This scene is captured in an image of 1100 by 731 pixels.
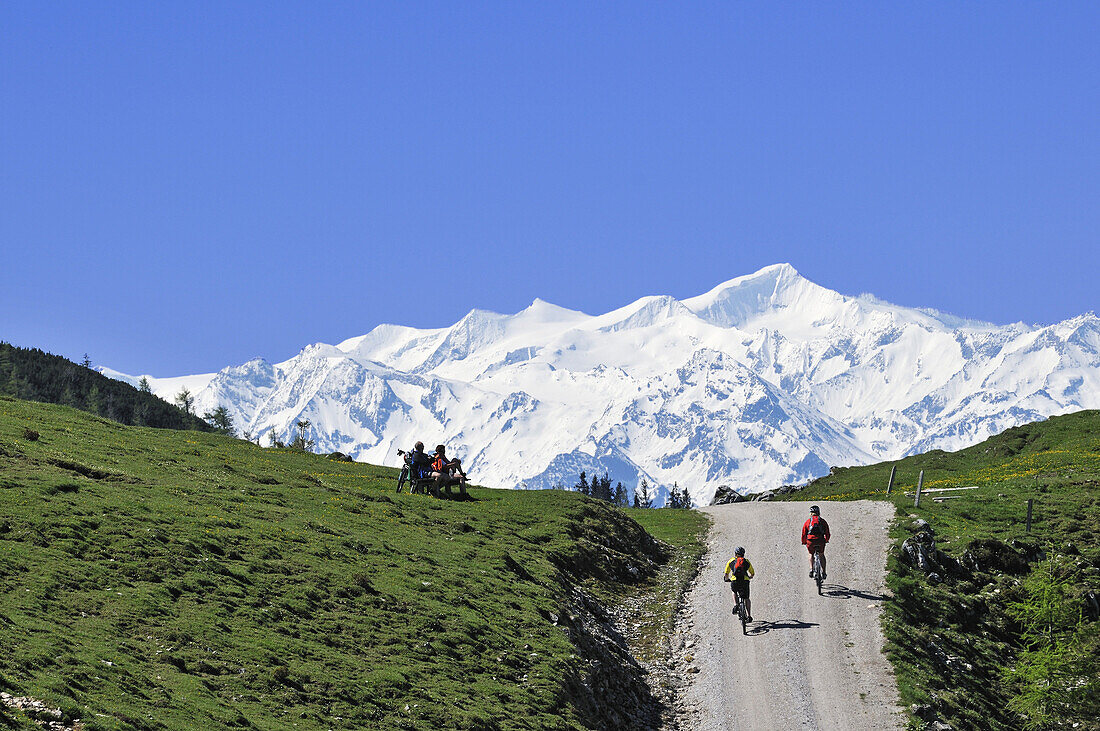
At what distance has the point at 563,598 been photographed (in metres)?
38.8

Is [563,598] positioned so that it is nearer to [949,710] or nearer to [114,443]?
[949,710]

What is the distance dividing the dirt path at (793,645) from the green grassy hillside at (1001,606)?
0.92m

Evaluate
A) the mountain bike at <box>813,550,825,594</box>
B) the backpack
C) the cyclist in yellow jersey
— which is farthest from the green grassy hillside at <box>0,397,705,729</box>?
the mountain bike at <box>813,550,825,594</box>

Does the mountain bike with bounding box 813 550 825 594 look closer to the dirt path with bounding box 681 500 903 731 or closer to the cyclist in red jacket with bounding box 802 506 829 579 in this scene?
the cyclist in red jacket with bounding box 802 506 829 579

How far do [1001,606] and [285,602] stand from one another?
2990 centimetres

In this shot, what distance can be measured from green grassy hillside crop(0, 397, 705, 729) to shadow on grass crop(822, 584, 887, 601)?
22.1 ft

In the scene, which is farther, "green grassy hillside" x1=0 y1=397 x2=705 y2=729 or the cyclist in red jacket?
the cyclist in red jacket

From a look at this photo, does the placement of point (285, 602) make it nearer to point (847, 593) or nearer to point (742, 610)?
point (742, 610)

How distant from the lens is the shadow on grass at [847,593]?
4056 centimetres

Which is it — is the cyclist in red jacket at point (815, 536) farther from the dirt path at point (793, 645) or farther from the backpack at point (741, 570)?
the backpack at point (741, 570)

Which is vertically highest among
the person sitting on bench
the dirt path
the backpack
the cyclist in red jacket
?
the person sitting on bench

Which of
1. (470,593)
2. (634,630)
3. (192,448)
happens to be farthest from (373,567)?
(192,448)

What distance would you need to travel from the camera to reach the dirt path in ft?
103

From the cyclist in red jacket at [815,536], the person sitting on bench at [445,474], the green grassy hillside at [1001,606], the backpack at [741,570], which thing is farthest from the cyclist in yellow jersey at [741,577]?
the person sitting on bench at [445,474]
